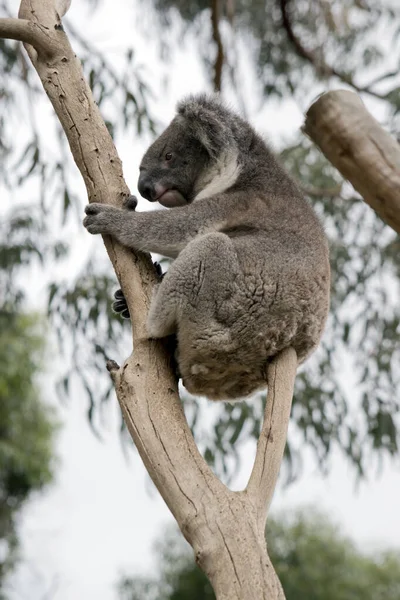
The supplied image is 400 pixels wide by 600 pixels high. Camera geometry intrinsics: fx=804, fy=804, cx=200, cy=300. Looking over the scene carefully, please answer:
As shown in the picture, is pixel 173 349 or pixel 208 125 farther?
pixel 208 125

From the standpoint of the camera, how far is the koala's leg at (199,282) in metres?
2.10

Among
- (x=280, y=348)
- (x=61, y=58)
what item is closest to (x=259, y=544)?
(x=280, y=348)

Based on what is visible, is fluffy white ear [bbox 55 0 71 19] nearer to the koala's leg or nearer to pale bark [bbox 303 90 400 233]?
the koala's leg

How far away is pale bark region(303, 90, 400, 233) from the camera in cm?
183

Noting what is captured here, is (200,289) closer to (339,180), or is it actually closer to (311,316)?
(311,316)

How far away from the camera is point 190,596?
26.3 feet

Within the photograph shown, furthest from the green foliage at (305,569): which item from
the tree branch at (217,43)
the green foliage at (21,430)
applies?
the tree branch at (217,43)

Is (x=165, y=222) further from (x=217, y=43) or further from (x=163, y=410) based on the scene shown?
(x=217, y=43)

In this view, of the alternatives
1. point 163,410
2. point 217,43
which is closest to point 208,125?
point 163,410

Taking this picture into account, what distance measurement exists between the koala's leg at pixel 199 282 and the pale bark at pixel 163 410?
0.06 meters

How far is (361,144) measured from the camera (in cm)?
184

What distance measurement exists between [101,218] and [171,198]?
59cm

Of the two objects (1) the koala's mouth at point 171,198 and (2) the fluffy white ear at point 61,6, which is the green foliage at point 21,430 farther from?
(2) the fluffy white ear at point 61,6

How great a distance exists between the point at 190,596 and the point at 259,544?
6.90 m
